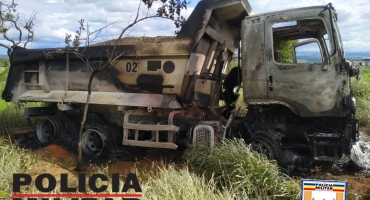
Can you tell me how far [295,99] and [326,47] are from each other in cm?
107

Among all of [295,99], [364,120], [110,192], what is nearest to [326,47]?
[295,99]

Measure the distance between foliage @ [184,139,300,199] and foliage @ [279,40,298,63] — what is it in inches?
72.0

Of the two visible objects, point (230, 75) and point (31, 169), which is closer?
point (31, 169)

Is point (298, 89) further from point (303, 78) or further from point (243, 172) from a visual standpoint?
point (243, 172)

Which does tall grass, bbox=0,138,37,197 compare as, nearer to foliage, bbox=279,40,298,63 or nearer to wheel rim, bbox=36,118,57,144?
wheel rim, bbox=36,118,57,144

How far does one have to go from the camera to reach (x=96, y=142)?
23.1ft

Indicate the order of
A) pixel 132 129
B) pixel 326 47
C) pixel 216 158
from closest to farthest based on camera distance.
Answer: pixel 216 158 < pixel 326 47 < pixel 132 129

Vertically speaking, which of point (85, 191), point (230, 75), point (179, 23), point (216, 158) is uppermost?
point (179, 23)

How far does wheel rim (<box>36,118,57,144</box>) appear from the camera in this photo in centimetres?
777

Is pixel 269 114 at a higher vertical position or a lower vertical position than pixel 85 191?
higher

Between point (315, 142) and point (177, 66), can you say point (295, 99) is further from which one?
point (177, 66)

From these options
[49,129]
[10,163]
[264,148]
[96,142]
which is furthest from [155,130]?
[49,129]

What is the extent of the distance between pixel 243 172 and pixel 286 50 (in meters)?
2.83

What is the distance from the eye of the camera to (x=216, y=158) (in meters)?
5.04
